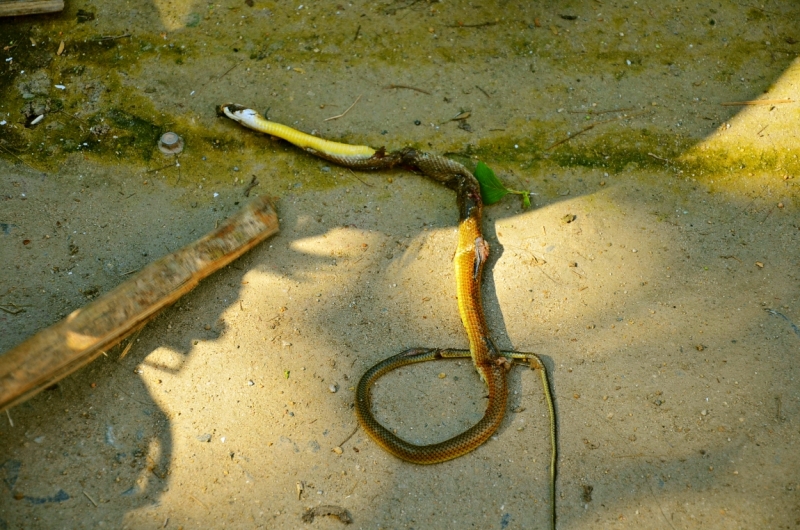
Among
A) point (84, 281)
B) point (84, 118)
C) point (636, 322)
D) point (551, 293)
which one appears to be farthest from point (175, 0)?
point (636, 322)

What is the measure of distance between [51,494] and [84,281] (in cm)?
124

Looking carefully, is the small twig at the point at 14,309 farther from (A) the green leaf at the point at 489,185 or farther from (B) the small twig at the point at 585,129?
(B) the small twig at the point at 585,129

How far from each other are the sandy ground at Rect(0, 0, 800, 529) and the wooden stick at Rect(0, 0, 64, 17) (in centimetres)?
10

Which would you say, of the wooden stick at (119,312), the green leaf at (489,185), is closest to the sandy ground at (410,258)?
the green leaf at (489,185)

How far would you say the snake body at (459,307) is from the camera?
3.27 m

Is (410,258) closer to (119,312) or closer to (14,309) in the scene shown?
(119,312)

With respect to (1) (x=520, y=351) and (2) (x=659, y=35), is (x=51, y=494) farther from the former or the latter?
(2) (x=659, y=35)

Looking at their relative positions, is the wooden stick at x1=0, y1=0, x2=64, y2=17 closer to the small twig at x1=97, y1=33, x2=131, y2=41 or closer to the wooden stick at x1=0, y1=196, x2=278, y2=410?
the small twig at x1=97, y1=33, x2=131, y2=41

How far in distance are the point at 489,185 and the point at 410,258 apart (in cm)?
72

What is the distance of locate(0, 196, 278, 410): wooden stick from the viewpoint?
3012 millimetres

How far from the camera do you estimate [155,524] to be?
3.06 m

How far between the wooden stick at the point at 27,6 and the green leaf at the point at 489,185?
136 inches

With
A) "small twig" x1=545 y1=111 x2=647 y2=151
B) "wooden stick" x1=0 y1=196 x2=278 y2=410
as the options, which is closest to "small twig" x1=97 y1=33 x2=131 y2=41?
"wooden stick" x1=0 y1=196 x2=278 y2=410

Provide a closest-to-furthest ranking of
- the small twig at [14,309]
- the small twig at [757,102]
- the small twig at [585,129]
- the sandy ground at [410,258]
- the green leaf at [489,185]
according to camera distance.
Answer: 1. the sandy ground at [410,258]
2. the small twig at [14,309]
3. the green leaf at [489,185]
4. the small twig at [585,129]
5. the small twig at [757,102]
